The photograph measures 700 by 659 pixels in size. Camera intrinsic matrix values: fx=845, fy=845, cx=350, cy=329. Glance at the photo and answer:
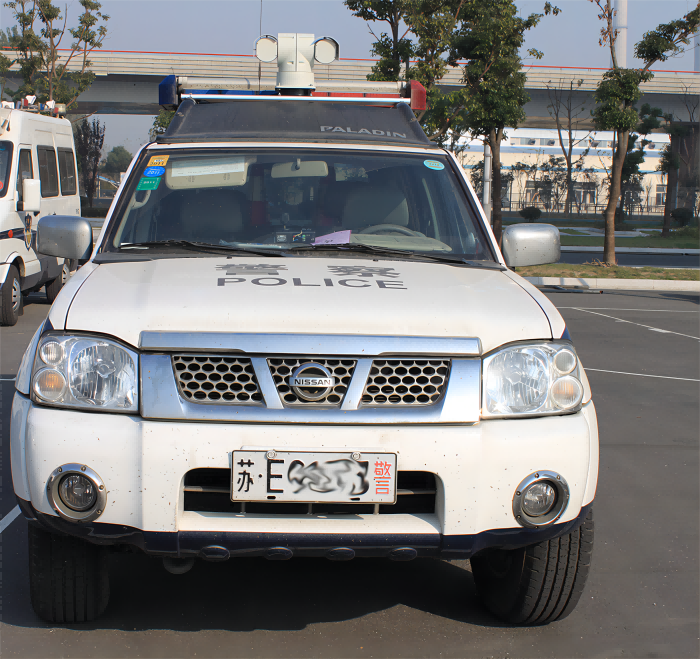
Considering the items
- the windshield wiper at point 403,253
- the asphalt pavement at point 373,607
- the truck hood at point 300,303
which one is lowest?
the asphalt pavement at point 373,607

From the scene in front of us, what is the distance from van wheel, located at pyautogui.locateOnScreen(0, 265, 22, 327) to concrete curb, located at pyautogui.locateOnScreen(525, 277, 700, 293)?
10916 mm

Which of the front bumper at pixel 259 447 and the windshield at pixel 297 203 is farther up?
the windshield at pixel 297 203

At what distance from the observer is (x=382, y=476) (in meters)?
2.65

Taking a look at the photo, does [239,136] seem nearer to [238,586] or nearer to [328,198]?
[328,198]

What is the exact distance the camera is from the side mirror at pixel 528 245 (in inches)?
157

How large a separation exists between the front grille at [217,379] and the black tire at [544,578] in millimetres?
1047

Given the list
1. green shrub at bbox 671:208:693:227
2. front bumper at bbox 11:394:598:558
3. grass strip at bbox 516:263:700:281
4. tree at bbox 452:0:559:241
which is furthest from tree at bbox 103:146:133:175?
front bumper at bbox 11:394:598:558

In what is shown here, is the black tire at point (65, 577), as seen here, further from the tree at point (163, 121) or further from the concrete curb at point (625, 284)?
the concrete curb at point (625, 284)

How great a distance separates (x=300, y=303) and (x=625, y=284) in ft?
53.8

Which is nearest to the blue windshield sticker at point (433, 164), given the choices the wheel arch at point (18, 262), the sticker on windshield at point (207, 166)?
the sticker on windshield at point (207, 166)

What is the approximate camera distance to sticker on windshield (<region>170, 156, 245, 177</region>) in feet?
13.1

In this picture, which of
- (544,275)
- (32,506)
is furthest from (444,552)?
(544,275)

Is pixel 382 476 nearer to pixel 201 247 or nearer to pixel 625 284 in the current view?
pixel 201 247

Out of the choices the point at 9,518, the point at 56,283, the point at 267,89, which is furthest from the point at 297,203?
the point at 56,283
